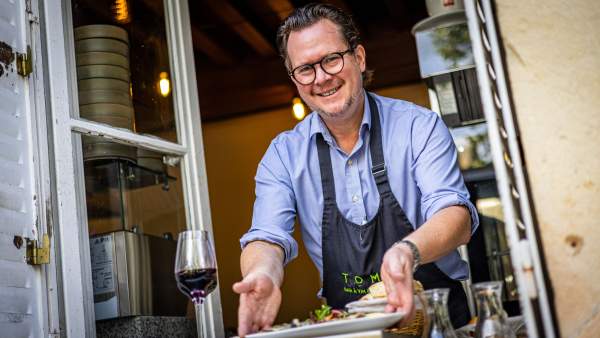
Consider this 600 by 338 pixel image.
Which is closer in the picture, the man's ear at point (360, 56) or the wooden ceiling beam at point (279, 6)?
the man's ear at point (360, 56)

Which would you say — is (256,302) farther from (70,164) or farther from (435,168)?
(70,164)

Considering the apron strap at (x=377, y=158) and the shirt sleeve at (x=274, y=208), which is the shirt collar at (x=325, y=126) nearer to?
the apron strap at (x=377, y=158)

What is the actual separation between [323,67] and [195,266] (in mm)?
1011

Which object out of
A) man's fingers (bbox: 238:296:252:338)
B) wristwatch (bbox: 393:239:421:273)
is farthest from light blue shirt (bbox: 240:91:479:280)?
man's fingers (bbox: 238:296:252:338)

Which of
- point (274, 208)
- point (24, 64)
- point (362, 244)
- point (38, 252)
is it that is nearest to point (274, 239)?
point (274, 208)

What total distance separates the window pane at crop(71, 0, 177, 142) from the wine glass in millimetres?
1190

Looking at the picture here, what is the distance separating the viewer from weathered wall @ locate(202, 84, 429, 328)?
759cm

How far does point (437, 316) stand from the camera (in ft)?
4.69

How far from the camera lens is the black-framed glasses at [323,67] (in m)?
2.49

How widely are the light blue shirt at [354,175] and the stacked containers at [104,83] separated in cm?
65

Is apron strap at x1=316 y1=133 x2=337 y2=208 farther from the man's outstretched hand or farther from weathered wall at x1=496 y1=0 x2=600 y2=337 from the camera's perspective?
weathered wall at x1=496 y1=0 x2=600 y2=337

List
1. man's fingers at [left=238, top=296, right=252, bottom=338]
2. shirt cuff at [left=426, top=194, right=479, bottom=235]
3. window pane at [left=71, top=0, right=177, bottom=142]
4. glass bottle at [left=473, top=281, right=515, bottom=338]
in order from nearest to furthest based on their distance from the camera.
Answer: glass bottle at [left=473, top=281, right=515, bottom=338]
man's fingers at [left=238, top=296, right=252, bottom=338]
shirt cuff at [left=426, top=194, right=479, bottom=235]
window pane at [left=71, top=0, right=177, bottom=142]

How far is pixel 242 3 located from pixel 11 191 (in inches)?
142

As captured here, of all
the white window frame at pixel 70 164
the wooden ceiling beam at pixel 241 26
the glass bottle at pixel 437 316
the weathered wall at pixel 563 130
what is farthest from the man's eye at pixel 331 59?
the wooden ceiling beam at pixel 241 26
